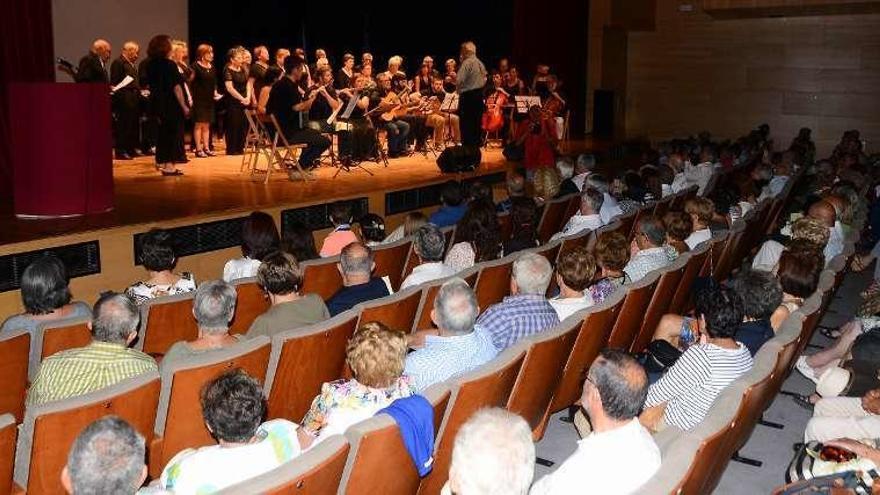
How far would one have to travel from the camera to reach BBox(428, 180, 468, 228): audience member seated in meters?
6.74

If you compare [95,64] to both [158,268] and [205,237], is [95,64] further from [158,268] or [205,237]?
[158,268]

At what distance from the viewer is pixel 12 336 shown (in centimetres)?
331

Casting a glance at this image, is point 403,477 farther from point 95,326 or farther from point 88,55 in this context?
point 88,55

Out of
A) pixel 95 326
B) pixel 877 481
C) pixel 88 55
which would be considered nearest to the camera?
pixel 877 481

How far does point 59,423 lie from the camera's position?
101 inches

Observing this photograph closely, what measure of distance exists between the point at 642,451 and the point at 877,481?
0.92m

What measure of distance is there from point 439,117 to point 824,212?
792cm

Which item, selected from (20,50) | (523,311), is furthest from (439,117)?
(523,311)

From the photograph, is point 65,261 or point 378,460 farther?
point 65,261

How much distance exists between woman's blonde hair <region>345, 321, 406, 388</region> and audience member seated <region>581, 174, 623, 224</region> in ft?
14.1

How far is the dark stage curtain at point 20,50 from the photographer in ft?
25.9

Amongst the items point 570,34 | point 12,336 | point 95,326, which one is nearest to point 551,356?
point 95,326

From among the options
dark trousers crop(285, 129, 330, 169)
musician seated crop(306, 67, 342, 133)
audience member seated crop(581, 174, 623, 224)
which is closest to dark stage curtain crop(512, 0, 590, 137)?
musician seated crop(306, 67, 342, 133)

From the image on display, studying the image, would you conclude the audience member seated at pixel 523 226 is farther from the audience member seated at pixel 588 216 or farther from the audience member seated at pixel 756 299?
the audience member seated at pixel 756 299
